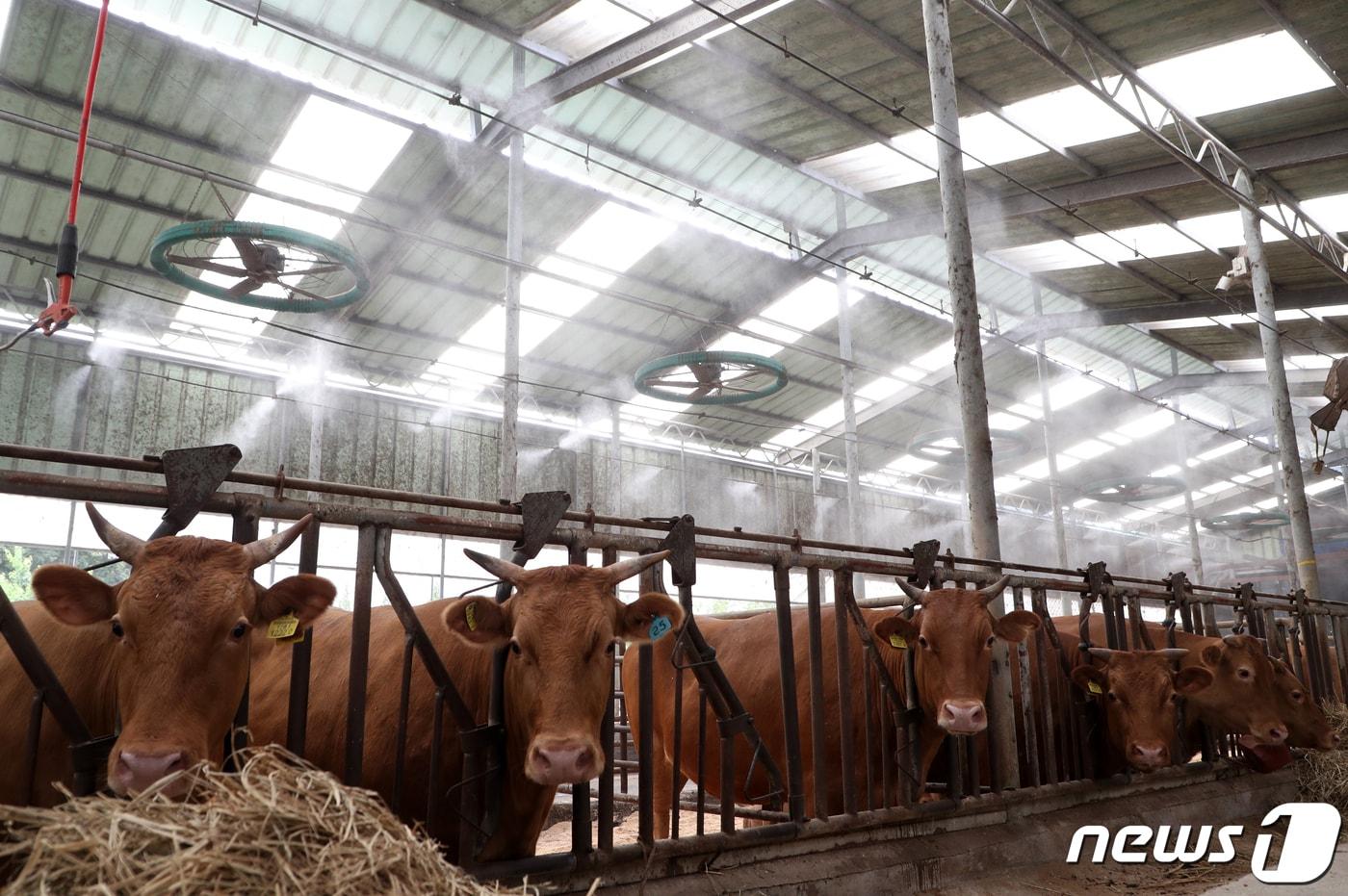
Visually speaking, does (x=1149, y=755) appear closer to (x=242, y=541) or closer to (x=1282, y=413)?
(x=242, y=541)

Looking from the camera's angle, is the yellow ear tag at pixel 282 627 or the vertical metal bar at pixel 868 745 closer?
the yellow ear tag at pixel 282 627

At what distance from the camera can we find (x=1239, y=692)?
6672mm

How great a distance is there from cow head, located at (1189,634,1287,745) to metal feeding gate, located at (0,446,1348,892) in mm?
494

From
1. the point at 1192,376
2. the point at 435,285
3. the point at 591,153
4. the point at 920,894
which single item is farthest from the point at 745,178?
the point at 1192,376

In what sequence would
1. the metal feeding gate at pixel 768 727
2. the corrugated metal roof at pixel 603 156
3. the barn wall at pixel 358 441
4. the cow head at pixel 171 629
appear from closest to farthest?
the cow head at pixel 171 629 → the metal feeding gate at pixel 768 727 → the corrugated metal roof at pixel 603 156 → the barn wall at pixel 358 441

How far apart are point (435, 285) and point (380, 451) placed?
4206 mm

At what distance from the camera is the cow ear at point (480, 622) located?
3146mm

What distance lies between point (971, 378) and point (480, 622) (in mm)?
4372

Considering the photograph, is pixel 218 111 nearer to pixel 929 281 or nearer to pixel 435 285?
pixel 435 285

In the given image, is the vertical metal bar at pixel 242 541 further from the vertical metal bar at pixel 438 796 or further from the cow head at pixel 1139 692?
the cow head at pixel 1139 692

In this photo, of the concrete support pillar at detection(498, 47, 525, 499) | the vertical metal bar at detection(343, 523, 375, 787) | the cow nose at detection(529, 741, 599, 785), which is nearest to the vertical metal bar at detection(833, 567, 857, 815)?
the cow nose at detection(529, 741, 599, 785)

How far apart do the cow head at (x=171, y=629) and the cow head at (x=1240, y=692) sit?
6414mm

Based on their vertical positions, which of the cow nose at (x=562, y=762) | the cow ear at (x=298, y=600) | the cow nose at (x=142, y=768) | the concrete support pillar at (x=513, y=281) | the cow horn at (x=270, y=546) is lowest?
the cow nose at (x=562, y=762)

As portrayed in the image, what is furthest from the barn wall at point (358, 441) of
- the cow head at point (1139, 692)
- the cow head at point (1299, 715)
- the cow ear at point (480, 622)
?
the cow head at point (1299, 715)
